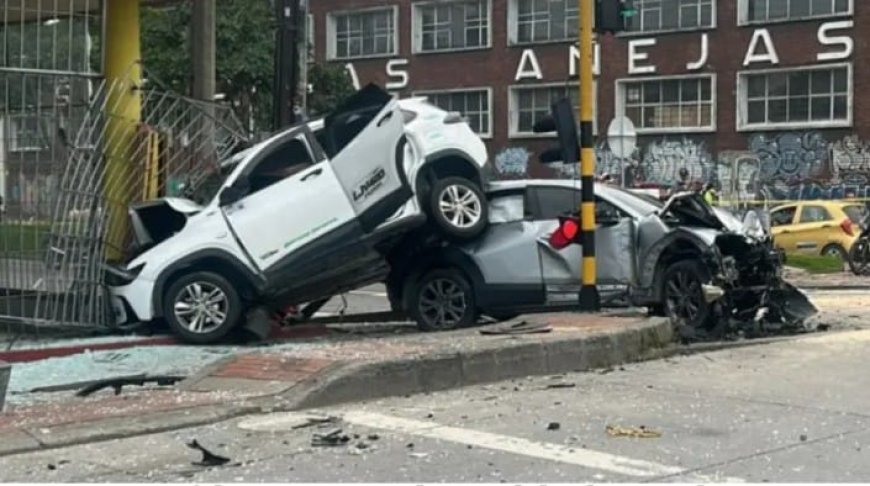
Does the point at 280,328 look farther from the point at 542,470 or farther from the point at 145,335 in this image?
the point at 542,470

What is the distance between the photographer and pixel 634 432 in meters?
7.72

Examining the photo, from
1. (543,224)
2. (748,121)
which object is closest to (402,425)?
(543,224)

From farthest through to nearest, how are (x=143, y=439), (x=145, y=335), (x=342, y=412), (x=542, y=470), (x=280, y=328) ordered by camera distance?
1. (x=280, y=328)
2. (x=145, y=335)
3. (x=342, y=412)
4. (x=143, y=439)
5. (x=542, y=470)

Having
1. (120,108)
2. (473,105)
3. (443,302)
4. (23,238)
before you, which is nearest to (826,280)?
(443,302)

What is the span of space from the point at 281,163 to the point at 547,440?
232 inches

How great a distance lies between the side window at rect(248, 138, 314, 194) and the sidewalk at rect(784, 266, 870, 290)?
37.5 feet

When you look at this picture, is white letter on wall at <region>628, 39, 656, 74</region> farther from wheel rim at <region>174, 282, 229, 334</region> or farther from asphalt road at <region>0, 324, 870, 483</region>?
asphalt road at <region>0, 324, 870, 483</region>

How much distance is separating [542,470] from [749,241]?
6.86m

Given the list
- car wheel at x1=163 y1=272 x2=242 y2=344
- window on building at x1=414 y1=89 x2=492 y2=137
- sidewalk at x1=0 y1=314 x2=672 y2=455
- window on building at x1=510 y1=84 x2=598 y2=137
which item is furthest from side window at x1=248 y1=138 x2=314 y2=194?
window on building at x1=414 y1=89 x2=492 y2=137

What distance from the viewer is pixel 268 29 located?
107 ft

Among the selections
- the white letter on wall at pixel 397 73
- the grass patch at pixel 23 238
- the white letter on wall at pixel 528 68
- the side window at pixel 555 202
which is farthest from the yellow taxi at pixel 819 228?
the white letter on wall at pixel 397 73

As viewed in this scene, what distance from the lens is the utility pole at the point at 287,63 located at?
1472cm

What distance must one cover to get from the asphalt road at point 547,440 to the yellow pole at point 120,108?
16.8 ft

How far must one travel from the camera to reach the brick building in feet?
125
